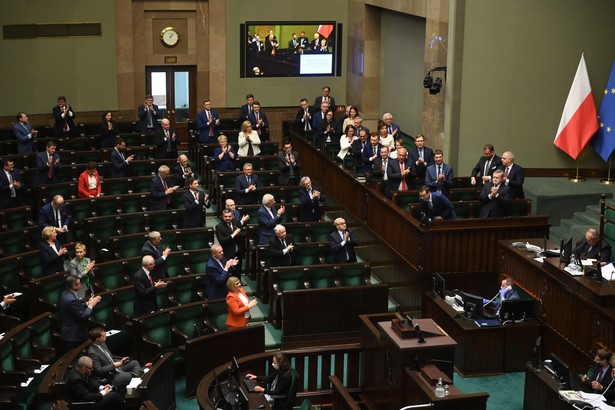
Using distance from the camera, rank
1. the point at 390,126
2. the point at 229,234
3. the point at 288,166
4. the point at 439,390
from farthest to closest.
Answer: the point at 390,126
the point at 288,166
the point at 229,234
the point at 439,390

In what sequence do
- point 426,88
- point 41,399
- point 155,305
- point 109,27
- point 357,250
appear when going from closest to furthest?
point 41,399 → point 155,305 → point 357,250 → point 426,88 → point 109,27

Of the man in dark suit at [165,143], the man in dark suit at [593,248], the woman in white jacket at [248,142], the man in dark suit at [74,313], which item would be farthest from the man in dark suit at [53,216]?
the man in dark suit at [593,248]

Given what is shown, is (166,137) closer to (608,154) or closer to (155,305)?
(155,305)

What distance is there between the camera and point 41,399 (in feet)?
29.7

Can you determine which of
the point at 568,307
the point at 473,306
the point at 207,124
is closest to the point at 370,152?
the point at 207,124

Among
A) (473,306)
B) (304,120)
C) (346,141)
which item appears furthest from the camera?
(304,120)

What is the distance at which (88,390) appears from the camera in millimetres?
8922

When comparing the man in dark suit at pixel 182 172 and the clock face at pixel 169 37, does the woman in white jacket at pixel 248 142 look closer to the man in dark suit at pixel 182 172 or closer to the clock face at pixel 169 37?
the man in dark suit at pixel 182 172

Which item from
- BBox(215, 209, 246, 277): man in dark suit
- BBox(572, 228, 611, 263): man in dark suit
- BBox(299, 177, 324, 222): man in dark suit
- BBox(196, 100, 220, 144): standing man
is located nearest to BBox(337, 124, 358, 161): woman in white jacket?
BBox(299, 177, 324, 222): man in dark suit

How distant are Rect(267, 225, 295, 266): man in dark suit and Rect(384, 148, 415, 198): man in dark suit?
6.96 feet

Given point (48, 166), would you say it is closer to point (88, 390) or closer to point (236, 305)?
point (236, 305)

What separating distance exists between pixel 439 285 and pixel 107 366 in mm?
4154

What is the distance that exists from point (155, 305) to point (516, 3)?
25.0ft

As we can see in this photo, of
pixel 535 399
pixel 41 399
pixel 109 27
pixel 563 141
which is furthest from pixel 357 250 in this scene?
pixel 109 27
